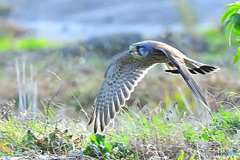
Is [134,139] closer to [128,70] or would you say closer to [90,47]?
[128,70]

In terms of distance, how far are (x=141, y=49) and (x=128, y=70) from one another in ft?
2.02

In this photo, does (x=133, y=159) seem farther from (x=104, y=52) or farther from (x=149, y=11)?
(x=149, y=11)

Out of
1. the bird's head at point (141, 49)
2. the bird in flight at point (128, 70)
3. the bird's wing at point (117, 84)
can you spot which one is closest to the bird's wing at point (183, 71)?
the bird in flight at point (128, 70)

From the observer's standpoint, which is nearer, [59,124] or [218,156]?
[218,156]

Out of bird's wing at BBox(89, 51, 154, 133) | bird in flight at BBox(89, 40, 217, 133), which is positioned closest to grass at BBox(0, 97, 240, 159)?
bird in flight at BBox(89, 40, 217, 133)

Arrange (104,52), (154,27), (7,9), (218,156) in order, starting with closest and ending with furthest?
(218,156) < (104,52) < (154,27) < (7,9)

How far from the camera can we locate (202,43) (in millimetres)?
14656

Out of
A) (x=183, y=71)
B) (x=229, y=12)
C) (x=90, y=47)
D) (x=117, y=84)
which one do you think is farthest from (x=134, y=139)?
(x=90, y=47)

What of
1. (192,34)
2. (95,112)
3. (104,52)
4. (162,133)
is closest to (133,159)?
(162,133)

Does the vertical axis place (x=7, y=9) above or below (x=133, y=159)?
above

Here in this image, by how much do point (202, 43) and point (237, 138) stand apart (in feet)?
31.0

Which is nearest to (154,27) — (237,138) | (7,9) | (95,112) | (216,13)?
(216,13)

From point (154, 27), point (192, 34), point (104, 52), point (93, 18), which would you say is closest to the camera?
point (104, 52)

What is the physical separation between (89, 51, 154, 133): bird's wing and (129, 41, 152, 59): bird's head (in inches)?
6.6
